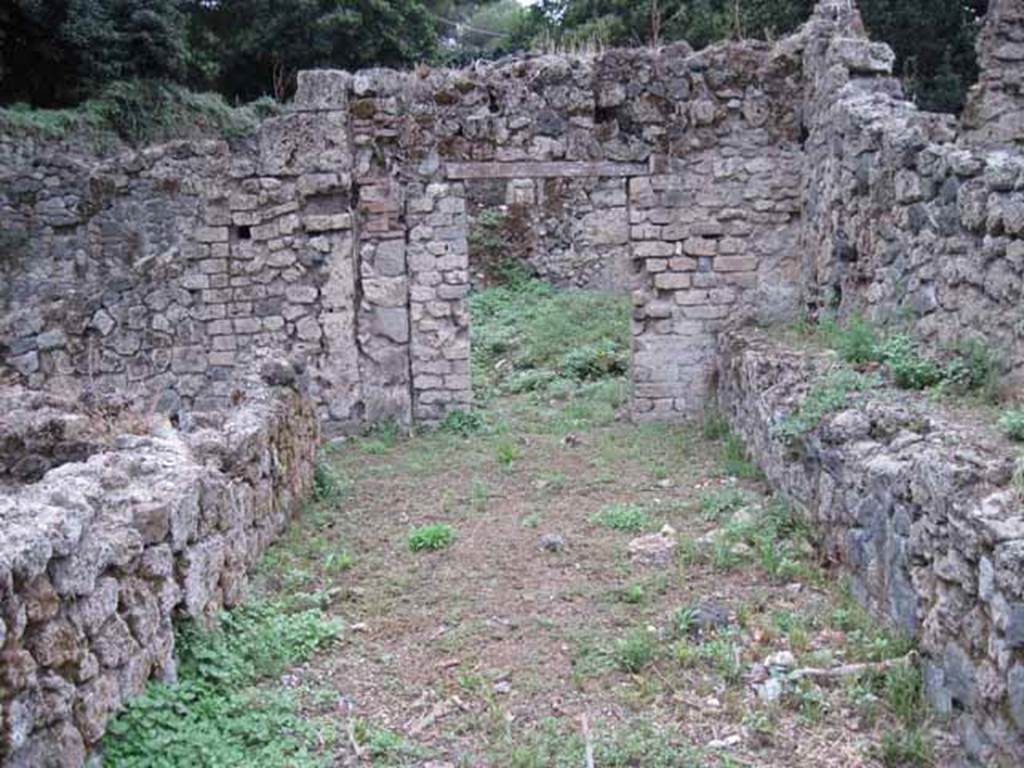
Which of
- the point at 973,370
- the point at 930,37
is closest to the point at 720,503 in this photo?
the point at 973,370

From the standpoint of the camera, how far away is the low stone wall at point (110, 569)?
296cm

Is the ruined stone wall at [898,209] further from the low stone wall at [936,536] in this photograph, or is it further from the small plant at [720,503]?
the small plant at [720,503]

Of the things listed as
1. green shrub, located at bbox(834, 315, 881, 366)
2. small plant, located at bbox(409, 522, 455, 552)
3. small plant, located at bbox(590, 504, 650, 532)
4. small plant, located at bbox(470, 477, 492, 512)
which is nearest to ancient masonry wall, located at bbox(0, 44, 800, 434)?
small plant, located at bbox(470, 477, 492, 512)

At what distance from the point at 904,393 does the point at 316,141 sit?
618 cm

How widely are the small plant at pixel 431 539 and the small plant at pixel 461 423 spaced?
11.1 ft

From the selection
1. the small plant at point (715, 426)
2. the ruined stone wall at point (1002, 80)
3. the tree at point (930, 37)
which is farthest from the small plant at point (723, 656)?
the tree at point (930, 37)

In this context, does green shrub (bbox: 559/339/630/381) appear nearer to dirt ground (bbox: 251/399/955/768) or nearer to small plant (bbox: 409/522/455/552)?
dirt ground (bbox: 251/399/955/768)

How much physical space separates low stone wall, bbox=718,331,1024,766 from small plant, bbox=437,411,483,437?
13.0 ft

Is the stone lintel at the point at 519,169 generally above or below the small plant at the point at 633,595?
above

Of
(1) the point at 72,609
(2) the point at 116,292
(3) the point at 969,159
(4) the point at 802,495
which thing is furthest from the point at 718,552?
(2) the point at 116,292

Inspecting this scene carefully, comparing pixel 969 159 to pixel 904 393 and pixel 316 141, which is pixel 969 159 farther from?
pixel 316 141

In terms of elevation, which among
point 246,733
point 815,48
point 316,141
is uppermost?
point 815,48

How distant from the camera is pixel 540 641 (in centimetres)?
469

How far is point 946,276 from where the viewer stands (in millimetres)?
6148
